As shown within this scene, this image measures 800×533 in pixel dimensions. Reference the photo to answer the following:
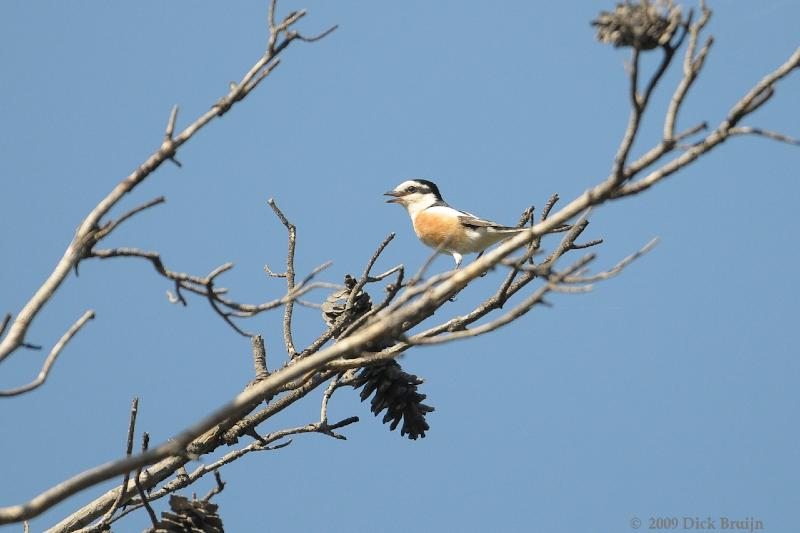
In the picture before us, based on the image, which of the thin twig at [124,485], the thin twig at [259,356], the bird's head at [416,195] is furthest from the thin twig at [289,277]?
the bird's head at [416,195]

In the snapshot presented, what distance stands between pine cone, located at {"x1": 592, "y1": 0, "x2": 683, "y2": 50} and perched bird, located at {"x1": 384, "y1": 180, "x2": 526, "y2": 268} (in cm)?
397

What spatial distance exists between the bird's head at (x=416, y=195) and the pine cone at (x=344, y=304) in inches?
150

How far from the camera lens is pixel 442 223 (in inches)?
303

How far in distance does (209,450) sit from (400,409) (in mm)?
886

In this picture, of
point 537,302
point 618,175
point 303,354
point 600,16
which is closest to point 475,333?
point 537,302

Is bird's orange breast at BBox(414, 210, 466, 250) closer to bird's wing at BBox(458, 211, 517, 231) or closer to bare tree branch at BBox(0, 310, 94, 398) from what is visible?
bird's wing at BBox(458, 211, 517, 231)

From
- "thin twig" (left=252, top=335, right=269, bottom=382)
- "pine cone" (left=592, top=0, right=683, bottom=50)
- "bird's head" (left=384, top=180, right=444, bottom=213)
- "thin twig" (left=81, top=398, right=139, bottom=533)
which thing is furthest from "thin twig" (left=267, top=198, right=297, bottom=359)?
"bird's head" (left=384, top=180, right=444, bottom=213)

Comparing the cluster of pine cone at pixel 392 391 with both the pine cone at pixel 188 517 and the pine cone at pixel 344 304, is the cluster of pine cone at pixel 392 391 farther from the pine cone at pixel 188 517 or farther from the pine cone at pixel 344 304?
the pine cone at pixel 188 517

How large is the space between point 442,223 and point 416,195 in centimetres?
94

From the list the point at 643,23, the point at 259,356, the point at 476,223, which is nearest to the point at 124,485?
the point at 259,356

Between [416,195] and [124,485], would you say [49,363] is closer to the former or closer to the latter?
[124,485]

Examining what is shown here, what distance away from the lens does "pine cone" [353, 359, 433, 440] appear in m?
4.38

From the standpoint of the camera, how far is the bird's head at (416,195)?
27.6 ft

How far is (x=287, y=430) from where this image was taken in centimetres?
423
